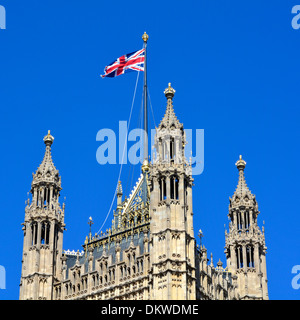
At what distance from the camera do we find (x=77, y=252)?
93.4 metres

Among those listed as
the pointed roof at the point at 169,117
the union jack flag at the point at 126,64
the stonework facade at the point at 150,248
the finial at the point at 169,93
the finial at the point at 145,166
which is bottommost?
the stonework facade at the point at 150,248

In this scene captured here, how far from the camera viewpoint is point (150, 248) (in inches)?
3406

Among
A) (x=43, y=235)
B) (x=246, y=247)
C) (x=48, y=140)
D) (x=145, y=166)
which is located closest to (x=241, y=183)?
(x=246, y=247)

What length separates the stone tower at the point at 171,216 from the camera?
3300 inches

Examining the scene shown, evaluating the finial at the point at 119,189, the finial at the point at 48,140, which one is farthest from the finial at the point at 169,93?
the finial at the point at 48,140

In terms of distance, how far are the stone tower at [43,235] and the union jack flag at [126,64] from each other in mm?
8599

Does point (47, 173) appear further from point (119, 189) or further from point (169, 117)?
point (169, 117)

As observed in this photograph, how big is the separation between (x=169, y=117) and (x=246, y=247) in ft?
45.1

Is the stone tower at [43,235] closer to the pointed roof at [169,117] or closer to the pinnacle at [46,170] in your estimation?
the pinnacle at [46,170]

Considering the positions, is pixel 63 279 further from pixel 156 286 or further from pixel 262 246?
pixel 262 246
